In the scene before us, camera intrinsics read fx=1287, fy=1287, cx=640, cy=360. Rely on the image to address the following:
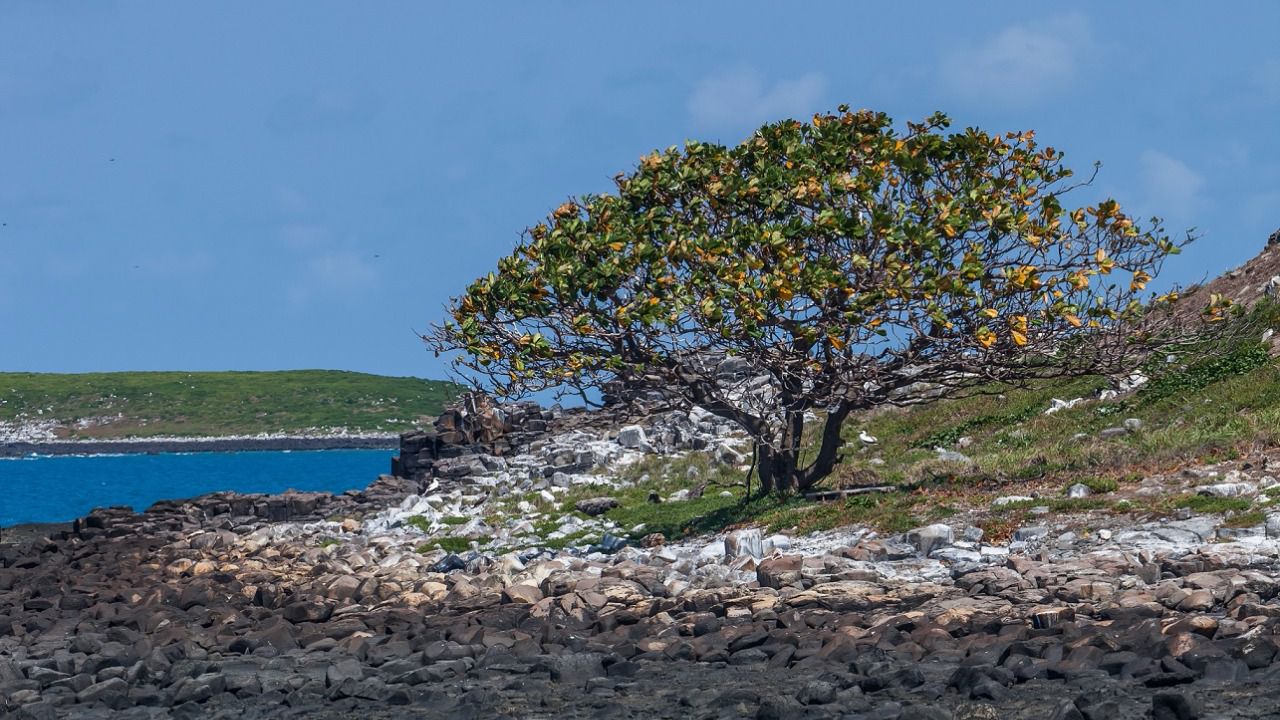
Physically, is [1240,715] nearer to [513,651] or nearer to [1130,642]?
[1130,642]

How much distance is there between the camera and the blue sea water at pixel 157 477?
206ft

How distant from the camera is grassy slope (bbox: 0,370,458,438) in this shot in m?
160

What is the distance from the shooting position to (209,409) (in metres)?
169

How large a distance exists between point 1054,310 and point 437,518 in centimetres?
1583

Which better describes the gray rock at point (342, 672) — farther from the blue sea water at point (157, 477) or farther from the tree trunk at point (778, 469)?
the blue sea water at point (157, 477)

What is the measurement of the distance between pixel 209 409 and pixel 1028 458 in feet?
517

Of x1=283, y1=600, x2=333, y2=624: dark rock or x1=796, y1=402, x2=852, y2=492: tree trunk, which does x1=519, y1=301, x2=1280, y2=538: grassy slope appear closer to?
x1=796, y1=402, x2=852, y2=492: tree trunk

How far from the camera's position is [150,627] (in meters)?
18.9

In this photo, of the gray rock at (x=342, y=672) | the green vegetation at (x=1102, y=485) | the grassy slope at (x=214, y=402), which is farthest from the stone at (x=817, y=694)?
the grassy slope at (x=214, y=402)

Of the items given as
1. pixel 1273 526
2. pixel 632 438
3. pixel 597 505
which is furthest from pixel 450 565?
pixel 632 438

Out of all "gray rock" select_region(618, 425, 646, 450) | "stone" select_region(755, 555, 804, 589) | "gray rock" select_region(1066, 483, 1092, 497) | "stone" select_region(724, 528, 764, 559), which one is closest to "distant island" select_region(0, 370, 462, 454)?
"gray rock" select_region(618, 425, 646, 450)

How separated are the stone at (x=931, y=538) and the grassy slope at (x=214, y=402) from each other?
141233 mm

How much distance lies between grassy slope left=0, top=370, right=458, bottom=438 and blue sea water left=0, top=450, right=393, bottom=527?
1897 centimetres

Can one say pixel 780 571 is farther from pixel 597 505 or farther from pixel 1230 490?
pixel 597 505
